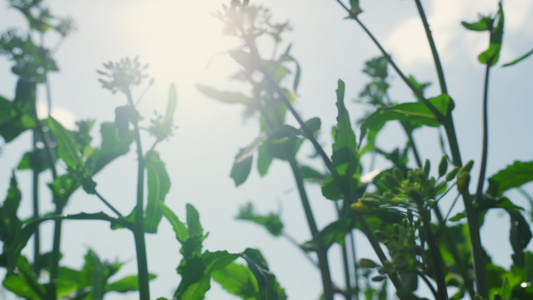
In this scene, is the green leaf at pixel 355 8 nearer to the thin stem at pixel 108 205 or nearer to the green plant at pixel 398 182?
the green plant at pixel 398 182

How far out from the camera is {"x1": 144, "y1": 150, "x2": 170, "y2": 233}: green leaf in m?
1.45

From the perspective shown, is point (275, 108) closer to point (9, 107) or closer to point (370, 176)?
point (370, 176)

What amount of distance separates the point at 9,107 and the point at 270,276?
1.78 metres

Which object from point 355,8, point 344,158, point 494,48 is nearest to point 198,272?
point 344,158

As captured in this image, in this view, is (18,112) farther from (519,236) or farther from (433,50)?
(519,236)

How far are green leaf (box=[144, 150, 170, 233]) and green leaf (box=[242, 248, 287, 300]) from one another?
0.38m

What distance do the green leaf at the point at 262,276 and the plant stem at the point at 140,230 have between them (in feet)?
0.99

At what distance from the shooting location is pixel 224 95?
166 centimetres

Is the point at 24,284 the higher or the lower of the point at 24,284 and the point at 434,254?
the lower

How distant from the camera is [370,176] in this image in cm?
112

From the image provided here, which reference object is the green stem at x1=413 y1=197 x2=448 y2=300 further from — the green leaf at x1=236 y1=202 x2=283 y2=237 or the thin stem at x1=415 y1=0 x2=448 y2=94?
the green leaf at x1=236 y1=202 x2=283 y2=237

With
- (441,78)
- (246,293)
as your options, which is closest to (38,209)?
(246,293)

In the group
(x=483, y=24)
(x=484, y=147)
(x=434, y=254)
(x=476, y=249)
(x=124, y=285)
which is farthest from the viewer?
(x=124, y=285)

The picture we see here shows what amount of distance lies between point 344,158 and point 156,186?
0.71 metres
